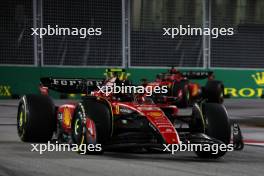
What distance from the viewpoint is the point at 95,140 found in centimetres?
838

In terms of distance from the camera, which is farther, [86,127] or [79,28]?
[79,28]

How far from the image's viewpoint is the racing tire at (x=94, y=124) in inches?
331

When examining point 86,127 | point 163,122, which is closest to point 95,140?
point 86,127

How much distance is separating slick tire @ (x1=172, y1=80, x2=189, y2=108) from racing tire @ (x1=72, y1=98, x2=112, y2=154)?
12.8m

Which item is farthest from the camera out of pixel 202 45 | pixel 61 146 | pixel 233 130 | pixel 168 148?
pixel 202 45

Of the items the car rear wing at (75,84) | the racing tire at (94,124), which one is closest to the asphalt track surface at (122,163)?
the racing tire at (94,124)

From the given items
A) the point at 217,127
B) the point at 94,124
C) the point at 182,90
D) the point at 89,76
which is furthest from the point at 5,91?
the point at 217,127

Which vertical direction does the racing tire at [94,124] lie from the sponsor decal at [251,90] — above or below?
above

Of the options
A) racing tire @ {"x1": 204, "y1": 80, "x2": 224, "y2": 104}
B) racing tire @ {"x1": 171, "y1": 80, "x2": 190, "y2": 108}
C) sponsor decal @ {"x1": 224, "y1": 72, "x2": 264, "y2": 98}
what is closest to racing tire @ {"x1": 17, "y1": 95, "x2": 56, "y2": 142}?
racing tire @ {"x1": 171, "y1": 80, "x2": 190, "y2": 108}

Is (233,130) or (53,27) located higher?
(53,27)

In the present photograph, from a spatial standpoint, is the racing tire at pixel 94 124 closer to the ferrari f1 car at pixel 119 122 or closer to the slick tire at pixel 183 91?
the ferrari f1 car at pixel 119 122

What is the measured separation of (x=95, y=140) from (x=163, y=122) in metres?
0.82

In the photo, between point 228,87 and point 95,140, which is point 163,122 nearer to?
point 95,140

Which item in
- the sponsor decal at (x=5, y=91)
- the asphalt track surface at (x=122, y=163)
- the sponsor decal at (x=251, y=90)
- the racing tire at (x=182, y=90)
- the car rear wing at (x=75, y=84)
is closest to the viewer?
the asphalt track surface at (x=122, y=163)
